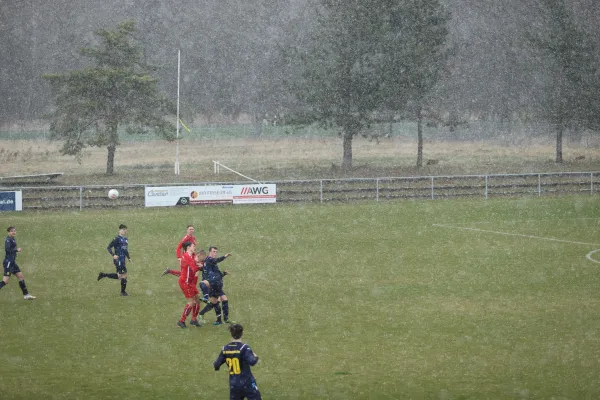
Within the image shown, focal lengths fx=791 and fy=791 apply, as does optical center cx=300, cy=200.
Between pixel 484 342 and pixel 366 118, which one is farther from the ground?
pixel 366 118

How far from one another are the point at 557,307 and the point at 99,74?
44.6 metres

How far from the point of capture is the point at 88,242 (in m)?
33.1

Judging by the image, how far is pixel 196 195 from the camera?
45.4 m

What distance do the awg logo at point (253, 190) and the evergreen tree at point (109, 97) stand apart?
1432 centimetres

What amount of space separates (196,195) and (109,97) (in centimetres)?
1816

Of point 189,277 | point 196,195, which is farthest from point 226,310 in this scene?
point 196,195

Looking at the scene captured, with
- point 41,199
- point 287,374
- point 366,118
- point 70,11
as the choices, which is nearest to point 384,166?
point 366,118

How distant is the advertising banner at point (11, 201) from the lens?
145 feet

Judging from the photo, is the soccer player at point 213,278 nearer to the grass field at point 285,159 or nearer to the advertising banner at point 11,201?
the advertising banner at point 11,201

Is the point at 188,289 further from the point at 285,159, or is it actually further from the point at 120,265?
the point at 285,159

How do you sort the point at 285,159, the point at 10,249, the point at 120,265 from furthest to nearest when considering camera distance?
the point at 285,159, the point at 120,265, the point at 10,249

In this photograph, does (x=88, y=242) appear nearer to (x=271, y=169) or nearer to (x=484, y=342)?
(x=484, y=342)

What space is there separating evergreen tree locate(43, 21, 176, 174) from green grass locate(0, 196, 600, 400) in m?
23.0

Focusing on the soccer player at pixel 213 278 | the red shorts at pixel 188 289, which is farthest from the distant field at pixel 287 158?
the red shorts at pixel 188 289
